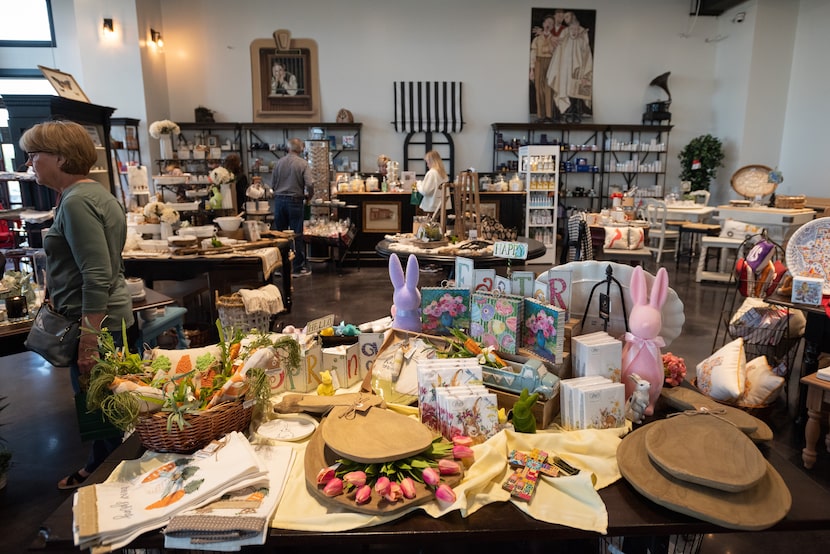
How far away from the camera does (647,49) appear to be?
10.4m

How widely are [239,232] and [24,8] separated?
8.29 m

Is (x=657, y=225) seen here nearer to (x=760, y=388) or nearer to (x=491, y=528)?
(x=760, y=388)

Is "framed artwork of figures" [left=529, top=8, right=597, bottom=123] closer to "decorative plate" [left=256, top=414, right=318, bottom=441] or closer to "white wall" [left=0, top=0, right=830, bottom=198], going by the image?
"white wall" [left=0, top=0, right=830, bottom=198]

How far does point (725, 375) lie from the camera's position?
2.70 m

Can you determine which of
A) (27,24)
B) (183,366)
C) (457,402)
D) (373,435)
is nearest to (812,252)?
(457,402)

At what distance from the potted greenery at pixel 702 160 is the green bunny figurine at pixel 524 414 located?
9730 millimetres

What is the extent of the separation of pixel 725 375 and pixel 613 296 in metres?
1.26

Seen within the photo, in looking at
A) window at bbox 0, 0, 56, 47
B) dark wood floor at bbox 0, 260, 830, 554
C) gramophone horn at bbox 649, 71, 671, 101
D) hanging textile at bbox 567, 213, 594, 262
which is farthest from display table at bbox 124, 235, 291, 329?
gramophone horn at bbox 649, 71, 671, 101

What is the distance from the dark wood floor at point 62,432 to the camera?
221 cm

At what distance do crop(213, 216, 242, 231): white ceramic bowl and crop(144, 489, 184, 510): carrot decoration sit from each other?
351 cm

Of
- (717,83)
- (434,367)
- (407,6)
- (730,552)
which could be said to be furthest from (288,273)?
(717,83)

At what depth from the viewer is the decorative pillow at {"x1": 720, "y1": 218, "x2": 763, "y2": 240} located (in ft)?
22.8

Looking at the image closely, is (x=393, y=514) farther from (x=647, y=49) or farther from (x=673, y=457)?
(x=647, y=49)

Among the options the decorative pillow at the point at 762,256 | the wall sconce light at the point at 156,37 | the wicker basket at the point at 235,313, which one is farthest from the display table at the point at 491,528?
the wall sconce light at the point at 156,37
